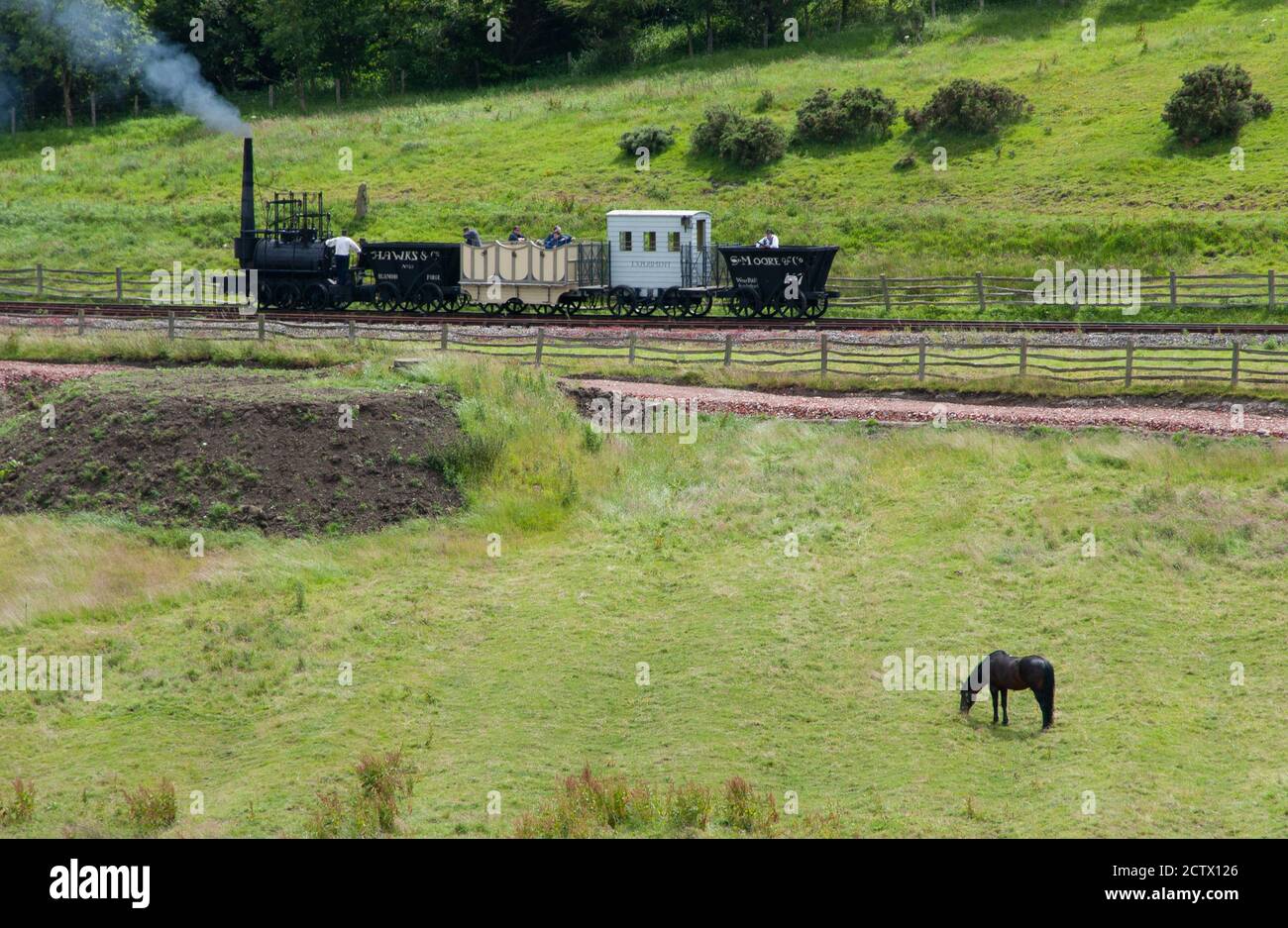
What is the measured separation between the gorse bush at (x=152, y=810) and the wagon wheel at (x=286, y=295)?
2608 centimetres

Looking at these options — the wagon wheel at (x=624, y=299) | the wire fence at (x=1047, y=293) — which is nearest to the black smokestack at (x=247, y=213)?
the wire fence at (x=1047, y=293)

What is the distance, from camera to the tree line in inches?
2657

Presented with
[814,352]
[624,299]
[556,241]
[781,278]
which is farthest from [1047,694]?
[556,241]

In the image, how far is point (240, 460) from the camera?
74.7ft

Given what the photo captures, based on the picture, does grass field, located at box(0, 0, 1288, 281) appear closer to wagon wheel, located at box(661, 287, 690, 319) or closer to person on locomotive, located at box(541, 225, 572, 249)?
wagon wheel, located at box(661, 287, 690, 319)

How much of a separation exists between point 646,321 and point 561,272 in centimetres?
299

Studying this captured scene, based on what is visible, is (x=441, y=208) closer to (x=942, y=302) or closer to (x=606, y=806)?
(x=942, y=302)

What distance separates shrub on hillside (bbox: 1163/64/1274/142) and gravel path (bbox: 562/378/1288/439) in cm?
2438

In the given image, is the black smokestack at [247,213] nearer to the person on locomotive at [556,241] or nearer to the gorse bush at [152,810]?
the person on locomotive at [556,241]

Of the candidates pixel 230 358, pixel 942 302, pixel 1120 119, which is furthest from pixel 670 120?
pixel 230 358

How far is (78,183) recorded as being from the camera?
5738 cm

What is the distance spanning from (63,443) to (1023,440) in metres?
15.4

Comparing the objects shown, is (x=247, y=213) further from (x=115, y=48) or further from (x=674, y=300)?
(x=115, y=48)

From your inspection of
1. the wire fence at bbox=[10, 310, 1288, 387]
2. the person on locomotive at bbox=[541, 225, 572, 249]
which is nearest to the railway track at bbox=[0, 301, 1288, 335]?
the wire fence at bbox=[10, 310, 1288, 387]
